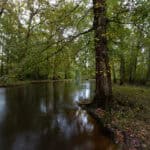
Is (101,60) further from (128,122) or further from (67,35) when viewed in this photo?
(128,122)

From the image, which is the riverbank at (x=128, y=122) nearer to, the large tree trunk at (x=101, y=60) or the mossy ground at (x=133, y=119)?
the mossy ground at (x=133, y=119)

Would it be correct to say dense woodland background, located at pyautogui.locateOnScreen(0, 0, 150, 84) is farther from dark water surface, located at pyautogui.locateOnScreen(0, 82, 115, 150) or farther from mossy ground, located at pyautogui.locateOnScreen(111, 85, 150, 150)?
mossy ground, located at pyautogui.locateOnScreen(111, 85, 150, 150)

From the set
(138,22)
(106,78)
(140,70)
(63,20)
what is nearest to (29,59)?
(63,20)

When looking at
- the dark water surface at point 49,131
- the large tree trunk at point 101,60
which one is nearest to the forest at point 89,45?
the large tree trunk at point 101,60

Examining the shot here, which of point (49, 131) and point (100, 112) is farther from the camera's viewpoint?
point (100, 112)

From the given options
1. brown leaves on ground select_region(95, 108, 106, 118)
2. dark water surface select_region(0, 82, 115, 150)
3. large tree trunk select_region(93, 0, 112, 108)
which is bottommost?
dark water surface select_region(0, 82, 115, 150)

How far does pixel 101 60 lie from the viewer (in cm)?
820

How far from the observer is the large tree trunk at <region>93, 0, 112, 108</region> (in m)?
7.86

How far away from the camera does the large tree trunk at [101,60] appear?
7855 millimetres

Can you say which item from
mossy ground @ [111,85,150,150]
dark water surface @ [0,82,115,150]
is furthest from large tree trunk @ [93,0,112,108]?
dark water surface @ [0,82,115,150]

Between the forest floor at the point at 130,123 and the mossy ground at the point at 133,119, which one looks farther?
the mossy ground at the point at 133,119

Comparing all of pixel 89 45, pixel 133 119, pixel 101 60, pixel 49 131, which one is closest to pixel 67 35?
pixel 89 45

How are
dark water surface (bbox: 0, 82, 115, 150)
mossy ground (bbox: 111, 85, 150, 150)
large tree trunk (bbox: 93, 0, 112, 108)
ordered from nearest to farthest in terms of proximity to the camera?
dark water surface (bbox: 0, 82, 115, 150) < mossy ground (bbox: 111, 85, 150, 150) < large tree trunk (bbox: 93, 0, 112, 108)

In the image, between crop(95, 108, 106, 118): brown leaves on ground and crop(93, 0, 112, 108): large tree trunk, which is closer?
crop(95, 108, 106, 118): brown leaves on ground
